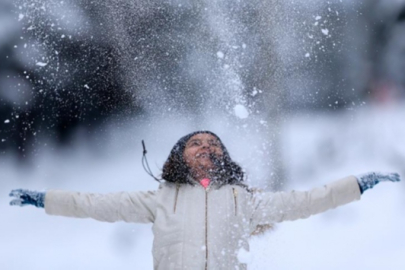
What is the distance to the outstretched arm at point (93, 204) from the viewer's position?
3.23 metres

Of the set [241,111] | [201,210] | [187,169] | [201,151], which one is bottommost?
[201,210]

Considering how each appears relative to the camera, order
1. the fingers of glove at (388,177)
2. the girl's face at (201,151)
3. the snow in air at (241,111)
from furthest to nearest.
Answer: the snow in air at (241,111)
the girl's face at (201,151)
the fingers of glove at (388,177)

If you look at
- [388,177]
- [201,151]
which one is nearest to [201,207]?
[201,151]

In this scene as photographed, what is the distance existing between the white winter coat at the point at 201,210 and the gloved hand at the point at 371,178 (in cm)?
5

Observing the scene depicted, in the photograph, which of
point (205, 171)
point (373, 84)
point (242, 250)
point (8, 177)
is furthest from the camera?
point (373, 84)

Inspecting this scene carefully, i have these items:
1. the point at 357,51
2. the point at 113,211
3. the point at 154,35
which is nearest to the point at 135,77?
the point at 154,35

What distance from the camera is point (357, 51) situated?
19.3 ft

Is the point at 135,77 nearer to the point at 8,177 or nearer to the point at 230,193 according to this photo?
the point at 8,177

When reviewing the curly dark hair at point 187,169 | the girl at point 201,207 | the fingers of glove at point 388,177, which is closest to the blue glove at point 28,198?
the girl at point 201,207

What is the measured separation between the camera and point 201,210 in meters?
3.14

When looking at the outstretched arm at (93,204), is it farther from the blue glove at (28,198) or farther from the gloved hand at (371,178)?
the gloved hand at (371,178)

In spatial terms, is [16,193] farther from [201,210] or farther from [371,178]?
[371,178]

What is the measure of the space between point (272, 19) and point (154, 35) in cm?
134

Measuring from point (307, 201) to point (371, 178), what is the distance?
1.45 feet
